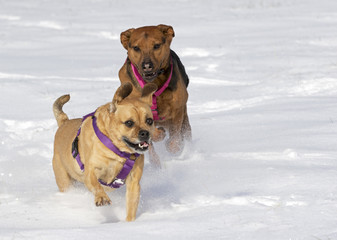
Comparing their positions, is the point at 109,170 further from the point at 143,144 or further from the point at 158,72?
the point at 158,72

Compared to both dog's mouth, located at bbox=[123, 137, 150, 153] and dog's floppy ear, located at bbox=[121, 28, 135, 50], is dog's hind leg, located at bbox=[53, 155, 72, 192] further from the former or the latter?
dog's floppy ear, located at bbox=[121, 28, 135, 50]

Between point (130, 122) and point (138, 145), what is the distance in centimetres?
18

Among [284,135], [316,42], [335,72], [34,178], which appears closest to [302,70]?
[335,72]

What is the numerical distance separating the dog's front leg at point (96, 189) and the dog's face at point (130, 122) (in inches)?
12.0

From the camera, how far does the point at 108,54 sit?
1398 cm

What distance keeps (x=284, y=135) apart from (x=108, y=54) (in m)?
7.64

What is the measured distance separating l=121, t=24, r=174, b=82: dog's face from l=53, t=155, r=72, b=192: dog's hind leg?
4.11 feet

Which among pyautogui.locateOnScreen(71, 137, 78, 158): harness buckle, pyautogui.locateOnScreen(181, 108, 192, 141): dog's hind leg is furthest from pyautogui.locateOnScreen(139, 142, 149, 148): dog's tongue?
pyautogui.locateOnScreen(181, 108, 192, 141): dog's hind leg

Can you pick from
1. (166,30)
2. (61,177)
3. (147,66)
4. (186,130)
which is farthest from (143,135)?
(186,130)

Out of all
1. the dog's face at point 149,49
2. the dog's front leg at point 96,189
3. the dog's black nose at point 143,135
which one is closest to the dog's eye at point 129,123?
the dog's black nose at point 143,135

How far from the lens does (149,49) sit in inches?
248

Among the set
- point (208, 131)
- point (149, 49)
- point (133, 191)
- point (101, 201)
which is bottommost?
point (208, 131)

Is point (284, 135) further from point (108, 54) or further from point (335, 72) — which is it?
point (108, 54)

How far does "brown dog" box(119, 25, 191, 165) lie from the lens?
6277 mm
